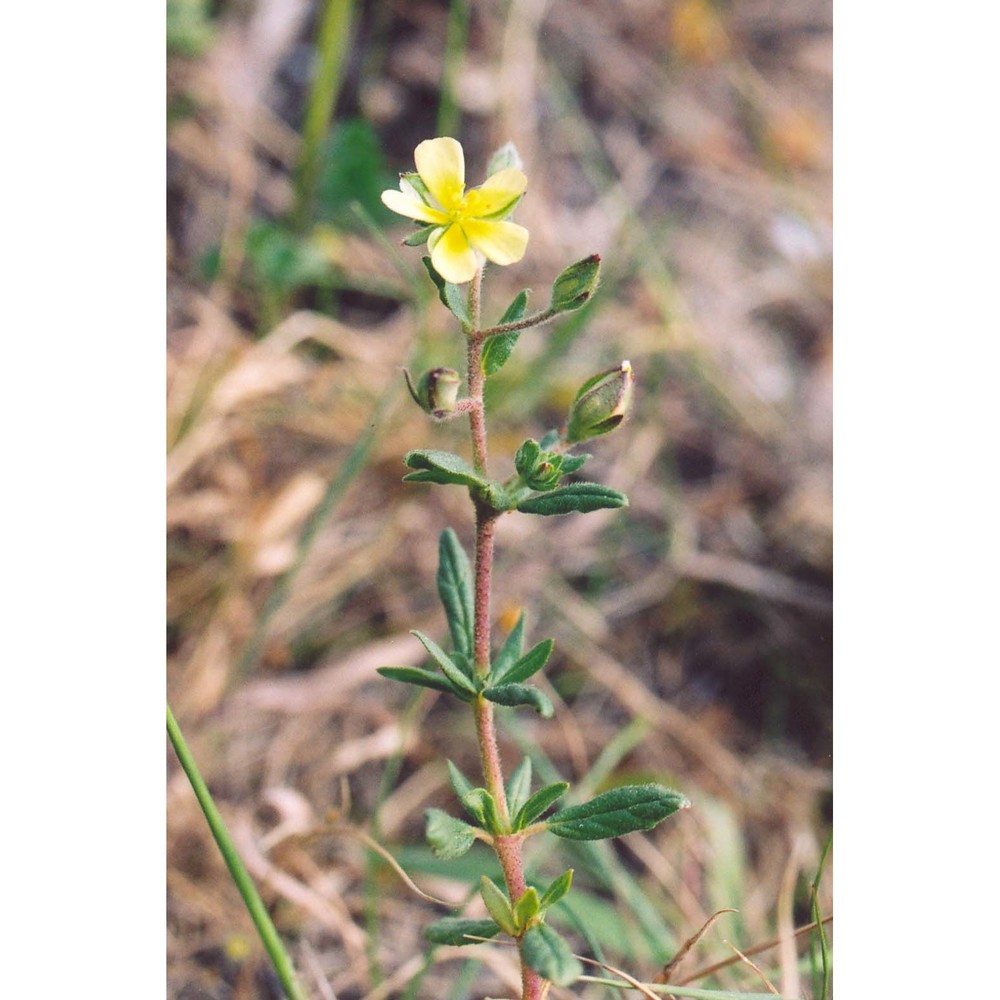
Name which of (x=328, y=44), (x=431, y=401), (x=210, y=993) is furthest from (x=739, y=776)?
(x=328, y=44)

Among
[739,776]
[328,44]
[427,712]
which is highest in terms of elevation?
[328,44]

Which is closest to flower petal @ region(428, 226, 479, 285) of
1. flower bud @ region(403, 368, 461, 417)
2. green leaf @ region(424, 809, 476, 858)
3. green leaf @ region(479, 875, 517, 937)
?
flower bud @ region(403, 368, 461, 417)

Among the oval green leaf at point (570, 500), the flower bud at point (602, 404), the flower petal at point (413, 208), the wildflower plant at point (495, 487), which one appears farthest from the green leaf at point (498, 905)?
the flower petal at point (413, 208)

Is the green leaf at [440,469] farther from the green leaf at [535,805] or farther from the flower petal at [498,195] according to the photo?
the green leaf at [535,805]

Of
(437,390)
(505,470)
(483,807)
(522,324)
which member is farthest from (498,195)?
(505,470)

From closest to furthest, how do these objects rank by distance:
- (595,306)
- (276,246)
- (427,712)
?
(427,712), (595,306), (276,246)
